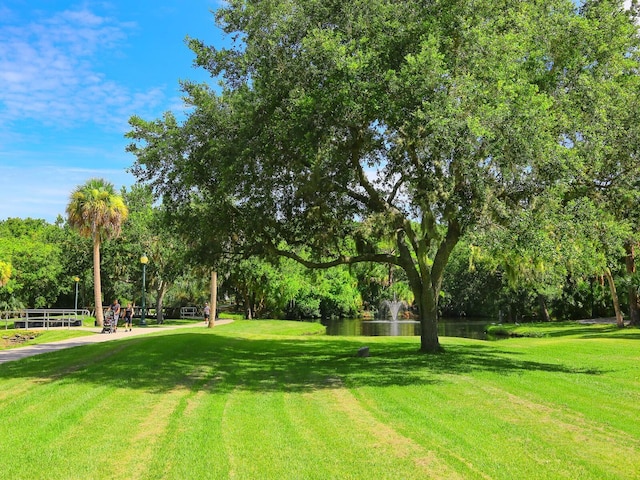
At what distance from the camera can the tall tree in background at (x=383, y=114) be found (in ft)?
37.4

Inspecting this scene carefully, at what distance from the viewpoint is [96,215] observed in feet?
113

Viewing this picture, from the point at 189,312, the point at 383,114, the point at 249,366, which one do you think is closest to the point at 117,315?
the point at 249,366

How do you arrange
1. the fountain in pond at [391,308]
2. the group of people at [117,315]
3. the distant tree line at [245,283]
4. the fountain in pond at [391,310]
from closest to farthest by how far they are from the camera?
1. the group of people at [117,315]
2. the distant tree line at [245,283]
3. the fountain in pond at [391,310]
4. the fountain in pond at [391,308]

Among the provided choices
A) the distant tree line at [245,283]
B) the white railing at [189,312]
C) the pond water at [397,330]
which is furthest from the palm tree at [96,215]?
the white railing at [189,312]

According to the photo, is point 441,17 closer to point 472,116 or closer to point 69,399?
point 472,116

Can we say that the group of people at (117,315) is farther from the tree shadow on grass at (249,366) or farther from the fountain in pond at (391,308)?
the fountain in pond at (391,308)

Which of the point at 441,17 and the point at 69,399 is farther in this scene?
the point at 441,17

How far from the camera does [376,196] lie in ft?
50.8

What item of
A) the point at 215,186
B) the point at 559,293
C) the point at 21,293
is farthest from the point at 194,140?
the point at 21,293

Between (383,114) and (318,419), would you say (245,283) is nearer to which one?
(383,114)

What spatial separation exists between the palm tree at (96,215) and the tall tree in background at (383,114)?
21.3m

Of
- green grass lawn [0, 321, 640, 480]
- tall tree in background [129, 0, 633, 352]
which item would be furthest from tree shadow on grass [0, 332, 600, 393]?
tall tree in background [129, 0, 633, 352]

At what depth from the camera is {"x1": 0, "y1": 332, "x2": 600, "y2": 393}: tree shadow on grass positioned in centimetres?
1130

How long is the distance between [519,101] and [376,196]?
5.25 m
